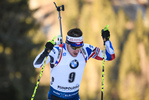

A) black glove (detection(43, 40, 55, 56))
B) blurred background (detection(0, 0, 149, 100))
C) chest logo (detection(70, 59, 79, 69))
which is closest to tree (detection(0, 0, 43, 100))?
blurred background (detection(0, 0, 149, 100))

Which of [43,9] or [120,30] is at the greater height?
[43,9]

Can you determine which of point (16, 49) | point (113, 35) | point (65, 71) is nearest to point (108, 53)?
point (65, 71)

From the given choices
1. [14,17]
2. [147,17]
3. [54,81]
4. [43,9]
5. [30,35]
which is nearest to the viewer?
[54,81]

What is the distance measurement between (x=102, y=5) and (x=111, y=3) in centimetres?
100

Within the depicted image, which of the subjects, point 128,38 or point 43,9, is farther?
point 128,38

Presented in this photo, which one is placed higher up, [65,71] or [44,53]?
[44,53]

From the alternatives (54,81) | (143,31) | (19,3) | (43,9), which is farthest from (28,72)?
(143,31)

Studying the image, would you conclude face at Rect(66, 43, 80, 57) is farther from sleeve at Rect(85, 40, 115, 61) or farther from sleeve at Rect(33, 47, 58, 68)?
sleeve at Rect(85, 40, 115, 61)

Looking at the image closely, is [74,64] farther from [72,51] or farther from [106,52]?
[106,52]

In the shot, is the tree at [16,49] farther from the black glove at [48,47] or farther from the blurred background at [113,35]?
the black glove at [48,47]

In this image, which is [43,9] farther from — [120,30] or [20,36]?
[120,30]

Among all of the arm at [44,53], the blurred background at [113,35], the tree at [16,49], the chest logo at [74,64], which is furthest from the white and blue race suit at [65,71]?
the blurred background at [113,35]

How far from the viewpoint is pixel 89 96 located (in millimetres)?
21453

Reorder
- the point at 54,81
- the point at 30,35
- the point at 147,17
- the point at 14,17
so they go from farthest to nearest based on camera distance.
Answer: the point at 147,17
the point at 30,35
the point at 14,17
the point at 54,81
